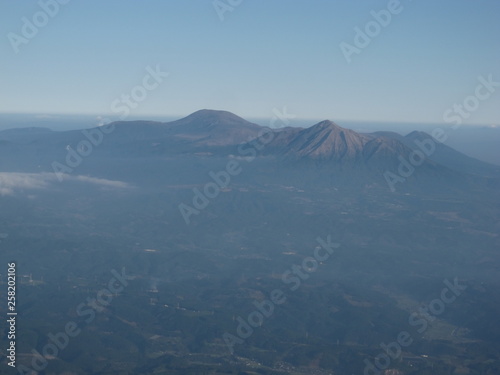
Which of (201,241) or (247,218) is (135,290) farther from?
(247,218)

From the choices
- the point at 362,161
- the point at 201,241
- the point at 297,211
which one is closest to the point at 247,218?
the point at 297,211

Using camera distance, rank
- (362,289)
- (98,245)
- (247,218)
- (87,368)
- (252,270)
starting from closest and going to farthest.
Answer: (87,368)
(362,289)
(252,270)
(98,245)
(247,218)

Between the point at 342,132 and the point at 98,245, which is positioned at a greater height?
the point at 342,132

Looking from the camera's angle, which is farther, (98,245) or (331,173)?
(331,173)

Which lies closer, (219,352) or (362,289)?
(219,352)

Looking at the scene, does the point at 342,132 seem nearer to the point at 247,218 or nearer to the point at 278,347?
the point at 247,218

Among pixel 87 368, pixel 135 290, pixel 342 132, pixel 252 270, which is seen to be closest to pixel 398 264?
pixel 252 270

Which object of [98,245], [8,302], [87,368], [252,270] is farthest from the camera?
[98,245]

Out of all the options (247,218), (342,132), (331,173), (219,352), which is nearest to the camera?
(219,352)

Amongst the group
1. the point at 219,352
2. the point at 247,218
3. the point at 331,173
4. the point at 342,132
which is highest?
the point at 342,132
